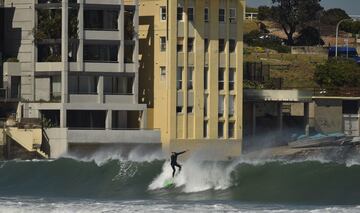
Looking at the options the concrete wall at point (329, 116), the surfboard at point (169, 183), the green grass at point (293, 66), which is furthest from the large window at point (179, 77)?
the green grass at point (293, 66)

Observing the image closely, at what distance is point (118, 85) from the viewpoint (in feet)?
235

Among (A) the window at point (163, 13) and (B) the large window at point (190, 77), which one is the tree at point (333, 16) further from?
(B) the large window at point (190, 77)

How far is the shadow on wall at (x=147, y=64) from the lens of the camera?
2825 inches

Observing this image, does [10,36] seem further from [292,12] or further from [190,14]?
[292,12]

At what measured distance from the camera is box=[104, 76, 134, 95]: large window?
71375 mm

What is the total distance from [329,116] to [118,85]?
15956 mm

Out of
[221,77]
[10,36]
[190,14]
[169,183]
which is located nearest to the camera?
[169,183]

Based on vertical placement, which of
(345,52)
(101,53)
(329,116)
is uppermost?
(345,52)

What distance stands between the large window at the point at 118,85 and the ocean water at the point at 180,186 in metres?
6.76

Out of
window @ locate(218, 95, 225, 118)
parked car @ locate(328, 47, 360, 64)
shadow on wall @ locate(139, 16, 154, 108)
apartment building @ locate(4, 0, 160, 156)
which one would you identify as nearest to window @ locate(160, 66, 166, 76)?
shadow on wall @ locate(139, 16, 154, 108)

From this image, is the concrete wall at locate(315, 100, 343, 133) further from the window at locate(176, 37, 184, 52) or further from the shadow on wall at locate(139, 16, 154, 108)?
the window at locate(176, 37, 184, 52)

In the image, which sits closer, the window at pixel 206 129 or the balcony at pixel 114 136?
the balcony at pixel 114 136

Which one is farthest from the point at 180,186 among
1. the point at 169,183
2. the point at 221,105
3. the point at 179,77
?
the point at 221,105

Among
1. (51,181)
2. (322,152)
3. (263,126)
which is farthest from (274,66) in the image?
(51,181)
